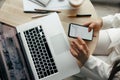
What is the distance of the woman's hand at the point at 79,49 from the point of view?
1.32 m

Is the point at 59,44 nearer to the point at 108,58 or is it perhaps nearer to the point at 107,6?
the point at 108,58

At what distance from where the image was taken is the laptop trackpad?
1.35m

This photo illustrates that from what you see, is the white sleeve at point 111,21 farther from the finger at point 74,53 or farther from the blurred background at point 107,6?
the blurred background at point 107,6

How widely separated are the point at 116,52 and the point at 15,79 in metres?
0.58

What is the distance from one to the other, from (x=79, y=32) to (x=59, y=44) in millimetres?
129

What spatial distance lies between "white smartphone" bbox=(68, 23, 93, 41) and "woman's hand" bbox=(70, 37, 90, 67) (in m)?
0.06

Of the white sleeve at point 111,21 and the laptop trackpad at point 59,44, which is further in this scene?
the white sleeve at point 111,21

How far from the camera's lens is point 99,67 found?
139cm

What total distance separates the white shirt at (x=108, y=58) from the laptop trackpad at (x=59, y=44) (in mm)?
150

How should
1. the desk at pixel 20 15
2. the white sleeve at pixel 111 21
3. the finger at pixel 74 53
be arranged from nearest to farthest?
1. the finger at pixel 74 53
2. the desk at pixel 20 15
3. the white sleeve at pixel 111 21

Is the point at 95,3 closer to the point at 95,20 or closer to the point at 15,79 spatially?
the point at 95,20

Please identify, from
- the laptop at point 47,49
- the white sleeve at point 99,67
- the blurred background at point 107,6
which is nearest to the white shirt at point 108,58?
the white sleeve at point 99,67

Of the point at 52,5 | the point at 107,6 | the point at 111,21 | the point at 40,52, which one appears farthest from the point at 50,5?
the point at 107,6

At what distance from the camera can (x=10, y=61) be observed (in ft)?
4.34
